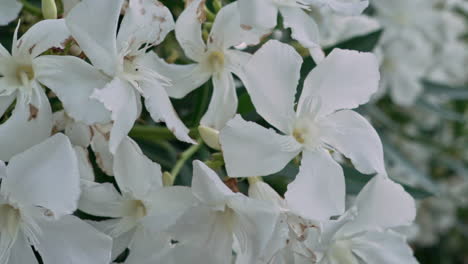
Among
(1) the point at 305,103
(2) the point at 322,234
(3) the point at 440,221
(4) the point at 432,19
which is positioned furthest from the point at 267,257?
(3) the point at 440,221

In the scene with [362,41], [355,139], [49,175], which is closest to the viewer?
[49,175]

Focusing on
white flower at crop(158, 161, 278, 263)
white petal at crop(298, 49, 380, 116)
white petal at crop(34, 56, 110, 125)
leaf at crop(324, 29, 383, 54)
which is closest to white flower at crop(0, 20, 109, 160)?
white petal at crop(34, 56, 110, 125)

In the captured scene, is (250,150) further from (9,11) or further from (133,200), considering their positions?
(9,11)

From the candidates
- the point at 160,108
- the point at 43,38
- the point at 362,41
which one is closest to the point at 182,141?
the point at 160,108

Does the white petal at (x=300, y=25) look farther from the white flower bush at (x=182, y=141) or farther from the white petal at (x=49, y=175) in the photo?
the white petal at (x=49, y=175)

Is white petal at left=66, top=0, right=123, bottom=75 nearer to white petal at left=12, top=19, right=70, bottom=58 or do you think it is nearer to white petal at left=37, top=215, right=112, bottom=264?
white petal at left=12, top=19, right=70, bottom=58

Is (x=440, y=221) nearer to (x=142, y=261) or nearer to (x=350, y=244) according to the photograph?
(x=350, y=244)
